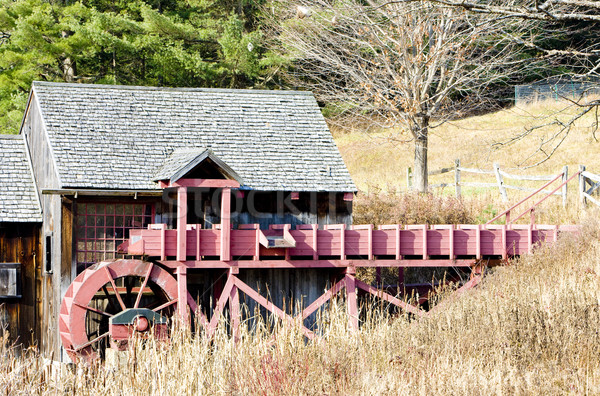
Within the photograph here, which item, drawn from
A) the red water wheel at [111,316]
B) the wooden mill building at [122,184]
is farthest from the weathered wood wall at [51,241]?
the red water wheel at [111,316]

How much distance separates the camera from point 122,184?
15.7 metres

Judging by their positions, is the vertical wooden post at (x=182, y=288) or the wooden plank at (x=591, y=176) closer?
the vertical wooden post at (x=182, y=288)

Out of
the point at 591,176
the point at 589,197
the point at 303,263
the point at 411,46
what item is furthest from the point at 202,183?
the point at 411,46

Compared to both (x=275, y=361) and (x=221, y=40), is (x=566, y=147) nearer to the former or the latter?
(x=221, y=40)

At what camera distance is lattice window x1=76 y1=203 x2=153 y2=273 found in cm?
1617

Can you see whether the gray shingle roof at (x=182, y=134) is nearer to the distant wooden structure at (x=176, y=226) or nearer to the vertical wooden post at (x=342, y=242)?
A: the distant wooden structure at (x=176, y=226)

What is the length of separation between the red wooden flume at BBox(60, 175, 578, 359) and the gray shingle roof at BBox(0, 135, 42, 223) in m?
2.39

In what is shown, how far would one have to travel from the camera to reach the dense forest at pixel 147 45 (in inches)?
1129

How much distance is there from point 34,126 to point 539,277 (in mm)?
11834

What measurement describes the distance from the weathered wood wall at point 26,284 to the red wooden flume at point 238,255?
144 centimetres

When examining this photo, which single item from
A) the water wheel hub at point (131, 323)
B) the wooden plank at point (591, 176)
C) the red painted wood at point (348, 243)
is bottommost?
the water wheel hub at point (131, 323)

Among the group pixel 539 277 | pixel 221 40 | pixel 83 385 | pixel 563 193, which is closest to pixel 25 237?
pixel 83 385

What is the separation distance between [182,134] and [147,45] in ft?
47.5

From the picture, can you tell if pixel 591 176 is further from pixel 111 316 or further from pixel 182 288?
pixel 111 316
